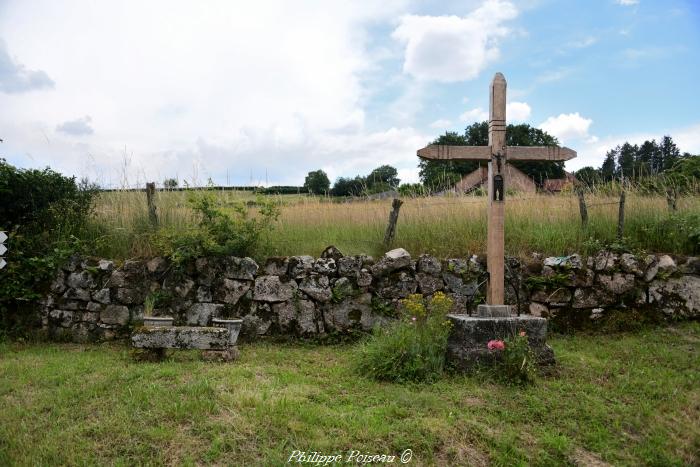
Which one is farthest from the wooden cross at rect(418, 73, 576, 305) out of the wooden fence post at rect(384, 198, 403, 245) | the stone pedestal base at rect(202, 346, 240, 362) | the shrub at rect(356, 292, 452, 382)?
the stone pedestal base at rect(202, 346, 240, 362)

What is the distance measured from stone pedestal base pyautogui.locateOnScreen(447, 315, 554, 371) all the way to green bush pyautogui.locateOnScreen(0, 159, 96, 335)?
585cm

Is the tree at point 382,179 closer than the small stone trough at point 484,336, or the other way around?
the small stone trough at point 484,336

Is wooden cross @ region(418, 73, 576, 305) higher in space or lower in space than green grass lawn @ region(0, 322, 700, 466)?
higher

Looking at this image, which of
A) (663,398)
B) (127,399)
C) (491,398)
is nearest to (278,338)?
(127,399)

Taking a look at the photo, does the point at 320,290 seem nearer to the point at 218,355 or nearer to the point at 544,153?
the point at 218,355

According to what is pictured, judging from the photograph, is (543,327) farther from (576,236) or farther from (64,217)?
(64,217)

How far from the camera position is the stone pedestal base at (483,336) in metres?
5.54

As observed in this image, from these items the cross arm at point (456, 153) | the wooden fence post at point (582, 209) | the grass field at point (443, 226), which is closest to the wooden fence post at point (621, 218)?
the grass field at point (443, 226)

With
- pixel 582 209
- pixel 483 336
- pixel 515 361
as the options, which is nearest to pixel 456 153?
pixel 483 336

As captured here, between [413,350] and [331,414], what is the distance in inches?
57.6

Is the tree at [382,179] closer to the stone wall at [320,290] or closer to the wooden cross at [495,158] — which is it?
the stone wall at [320,290]

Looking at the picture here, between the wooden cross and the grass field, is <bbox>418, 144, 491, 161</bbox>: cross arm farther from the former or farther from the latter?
the grass field

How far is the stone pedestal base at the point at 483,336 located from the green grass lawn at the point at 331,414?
0.27 meters

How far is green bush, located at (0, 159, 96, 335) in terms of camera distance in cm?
748
